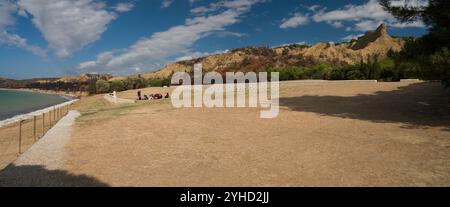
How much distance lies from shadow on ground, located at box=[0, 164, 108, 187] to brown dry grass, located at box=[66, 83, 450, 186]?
1.05 ft

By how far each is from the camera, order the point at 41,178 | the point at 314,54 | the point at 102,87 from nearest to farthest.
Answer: the point at 41,178
the point at 102,87
the point at 314,54

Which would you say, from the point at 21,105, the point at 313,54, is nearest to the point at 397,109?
the point at 21,105

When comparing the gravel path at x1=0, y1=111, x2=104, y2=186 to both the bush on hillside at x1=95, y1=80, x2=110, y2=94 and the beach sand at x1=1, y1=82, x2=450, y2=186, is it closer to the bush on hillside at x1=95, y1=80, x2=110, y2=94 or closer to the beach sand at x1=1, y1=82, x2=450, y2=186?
the beach sand at x1=1, y1=82, x2=450, y2=186

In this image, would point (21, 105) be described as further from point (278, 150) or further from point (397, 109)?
point (278, 150)

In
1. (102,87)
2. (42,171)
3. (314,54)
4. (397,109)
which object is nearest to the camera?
(42,171)

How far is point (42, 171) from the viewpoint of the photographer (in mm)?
9336

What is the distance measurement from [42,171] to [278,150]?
250 inches

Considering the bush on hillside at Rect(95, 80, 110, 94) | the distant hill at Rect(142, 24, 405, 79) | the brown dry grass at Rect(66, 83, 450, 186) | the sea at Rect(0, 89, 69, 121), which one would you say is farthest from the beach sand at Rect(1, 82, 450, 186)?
the bush on hillside at Rect(95, 80, 110, 94)

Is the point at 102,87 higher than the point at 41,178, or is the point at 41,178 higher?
the point at 102,87

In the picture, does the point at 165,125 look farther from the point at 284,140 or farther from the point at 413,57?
the point at 413,57

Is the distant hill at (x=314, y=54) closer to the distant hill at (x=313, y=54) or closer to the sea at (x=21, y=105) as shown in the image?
the distant hill at (x=313, y=54)

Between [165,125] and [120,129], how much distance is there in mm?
1994

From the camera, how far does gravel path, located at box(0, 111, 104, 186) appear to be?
27.3 feet

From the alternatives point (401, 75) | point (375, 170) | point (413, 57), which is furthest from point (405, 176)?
point (401, 75)
